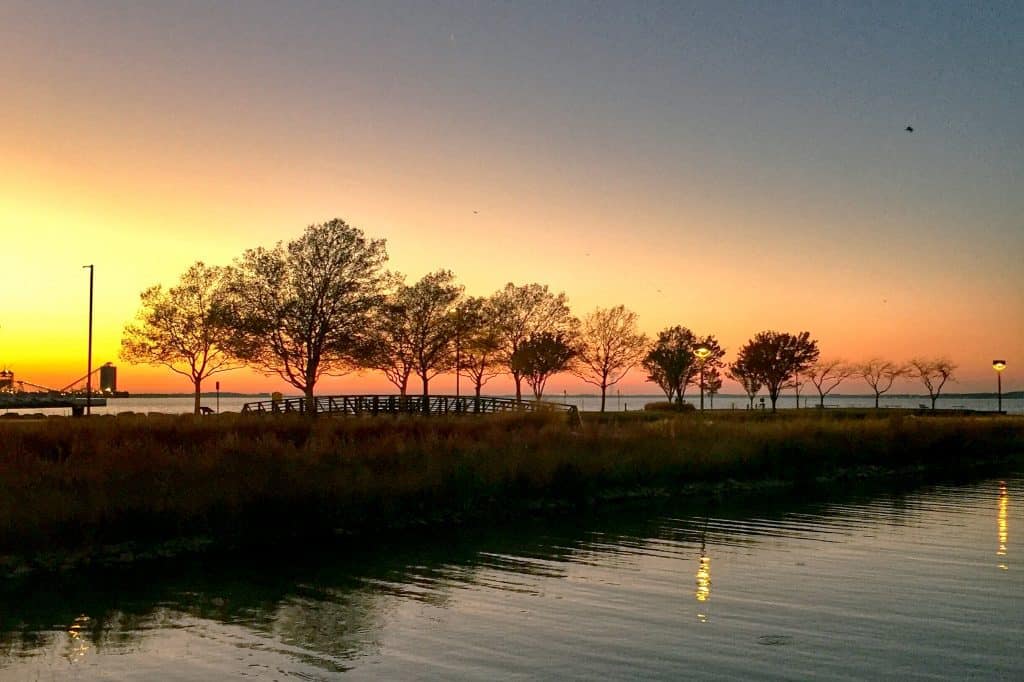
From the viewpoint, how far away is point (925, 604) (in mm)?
13031

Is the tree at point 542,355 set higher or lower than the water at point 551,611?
higher

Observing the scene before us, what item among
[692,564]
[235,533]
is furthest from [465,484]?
[692,564]

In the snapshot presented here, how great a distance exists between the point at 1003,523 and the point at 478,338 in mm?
52787

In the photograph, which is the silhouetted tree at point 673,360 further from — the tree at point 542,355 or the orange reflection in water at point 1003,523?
the orange reflection in water at point 1003,523

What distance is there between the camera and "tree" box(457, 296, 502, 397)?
71.7 metres

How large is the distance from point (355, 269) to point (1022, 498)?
42.6 m

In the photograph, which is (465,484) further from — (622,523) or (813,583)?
(813,583)

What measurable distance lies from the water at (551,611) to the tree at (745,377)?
248ft

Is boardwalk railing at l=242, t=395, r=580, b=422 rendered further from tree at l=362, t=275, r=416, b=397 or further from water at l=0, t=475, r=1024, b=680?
water at l=0, t=475, r=1024, b=680

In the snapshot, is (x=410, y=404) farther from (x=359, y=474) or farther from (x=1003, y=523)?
(x=1003, y=523)

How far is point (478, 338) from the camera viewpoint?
72562 millimetres

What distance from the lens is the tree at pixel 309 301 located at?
Result: 5928cm

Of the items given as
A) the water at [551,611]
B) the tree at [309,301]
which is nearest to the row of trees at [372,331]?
the tree at [309,301]

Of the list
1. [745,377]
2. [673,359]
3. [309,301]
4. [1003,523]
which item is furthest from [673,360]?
[1003,523]
